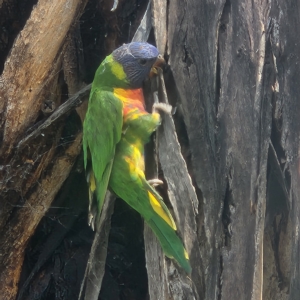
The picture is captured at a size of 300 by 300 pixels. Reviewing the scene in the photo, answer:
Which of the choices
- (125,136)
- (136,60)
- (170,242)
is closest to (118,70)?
(136,60)

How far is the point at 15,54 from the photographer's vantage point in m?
2.11

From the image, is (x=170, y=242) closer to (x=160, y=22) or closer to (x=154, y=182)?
(x=154, y=182)

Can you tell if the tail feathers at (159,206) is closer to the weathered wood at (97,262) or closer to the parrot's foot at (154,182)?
the parrot's foot at (154,182)

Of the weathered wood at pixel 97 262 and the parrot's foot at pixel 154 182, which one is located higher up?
the parrot's foot at pixel 154 182

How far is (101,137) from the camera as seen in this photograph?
203 centimetres

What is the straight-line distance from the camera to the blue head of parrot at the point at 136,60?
6.61 feet

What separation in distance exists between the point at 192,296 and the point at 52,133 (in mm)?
1040

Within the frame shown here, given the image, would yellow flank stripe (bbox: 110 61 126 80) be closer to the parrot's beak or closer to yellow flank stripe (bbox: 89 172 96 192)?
the parrot's beak

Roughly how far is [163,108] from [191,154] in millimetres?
231

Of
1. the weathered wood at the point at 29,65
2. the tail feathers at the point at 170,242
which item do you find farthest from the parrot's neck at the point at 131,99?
the tail feathers at the point at 170,242

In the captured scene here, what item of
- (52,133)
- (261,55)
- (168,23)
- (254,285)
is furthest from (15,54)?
(254,285)

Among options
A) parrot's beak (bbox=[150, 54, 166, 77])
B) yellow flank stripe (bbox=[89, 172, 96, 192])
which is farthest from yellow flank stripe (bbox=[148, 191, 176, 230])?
parrot's beak (bbox=[150, 54, 166, 77])

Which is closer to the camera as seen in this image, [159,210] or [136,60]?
[159,210]

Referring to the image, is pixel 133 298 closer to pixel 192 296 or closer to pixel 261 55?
pixel 192 296
